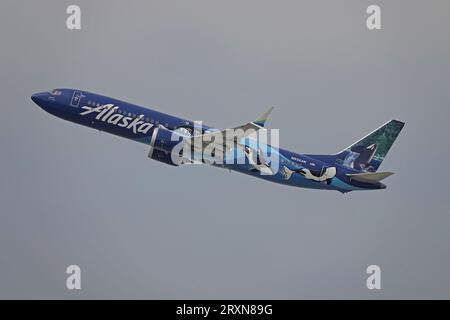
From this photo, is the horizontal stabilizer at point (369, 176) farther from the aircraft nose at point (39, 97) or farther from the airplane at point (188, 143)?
the aircraft nose at point (39, 97)

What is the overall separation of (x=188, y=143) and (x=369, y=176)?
59.0ft

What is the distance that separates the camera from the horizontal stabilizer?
8712 centimetres

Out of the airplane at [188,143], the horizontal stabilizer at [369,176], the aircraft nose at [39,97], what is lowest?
the horizontal stabilizer at [369,176]

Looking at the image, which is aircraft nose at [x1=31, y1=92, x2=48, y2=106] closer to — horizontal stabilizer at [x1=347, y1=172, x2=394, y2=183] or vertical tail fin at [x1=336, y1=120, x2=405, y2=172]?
vertical tail fin at [x1=336, y1=120, x2=405, y2=172]

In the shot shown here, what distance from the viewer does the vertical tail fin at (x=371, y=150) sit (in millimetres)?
94812

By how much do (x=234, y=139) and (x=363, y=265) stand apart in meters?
37.7

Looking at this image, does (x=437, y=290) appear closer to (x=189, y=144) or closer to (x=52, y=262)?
(x=189, y=144)

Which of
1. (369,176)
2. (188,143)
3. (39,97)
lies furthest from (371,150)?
(39,97)

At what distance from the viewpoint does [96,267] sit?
447 feet

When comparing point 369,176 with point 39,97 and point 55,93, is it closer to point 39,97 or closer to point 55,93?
point 55,93

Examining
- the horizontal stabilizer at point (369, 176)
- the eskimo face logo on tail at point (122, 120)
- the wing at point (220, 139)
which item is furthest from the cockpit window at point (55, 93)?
the horizontal stabilizer at point (369, 176)

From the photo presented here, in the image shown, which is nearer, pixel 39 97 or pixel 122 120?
pixel 122 120

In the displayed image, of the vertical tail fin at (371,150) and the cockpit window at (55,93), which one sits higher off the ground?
the cockpit window at (55,93)

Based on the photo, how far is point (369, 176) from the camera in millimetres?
88438
